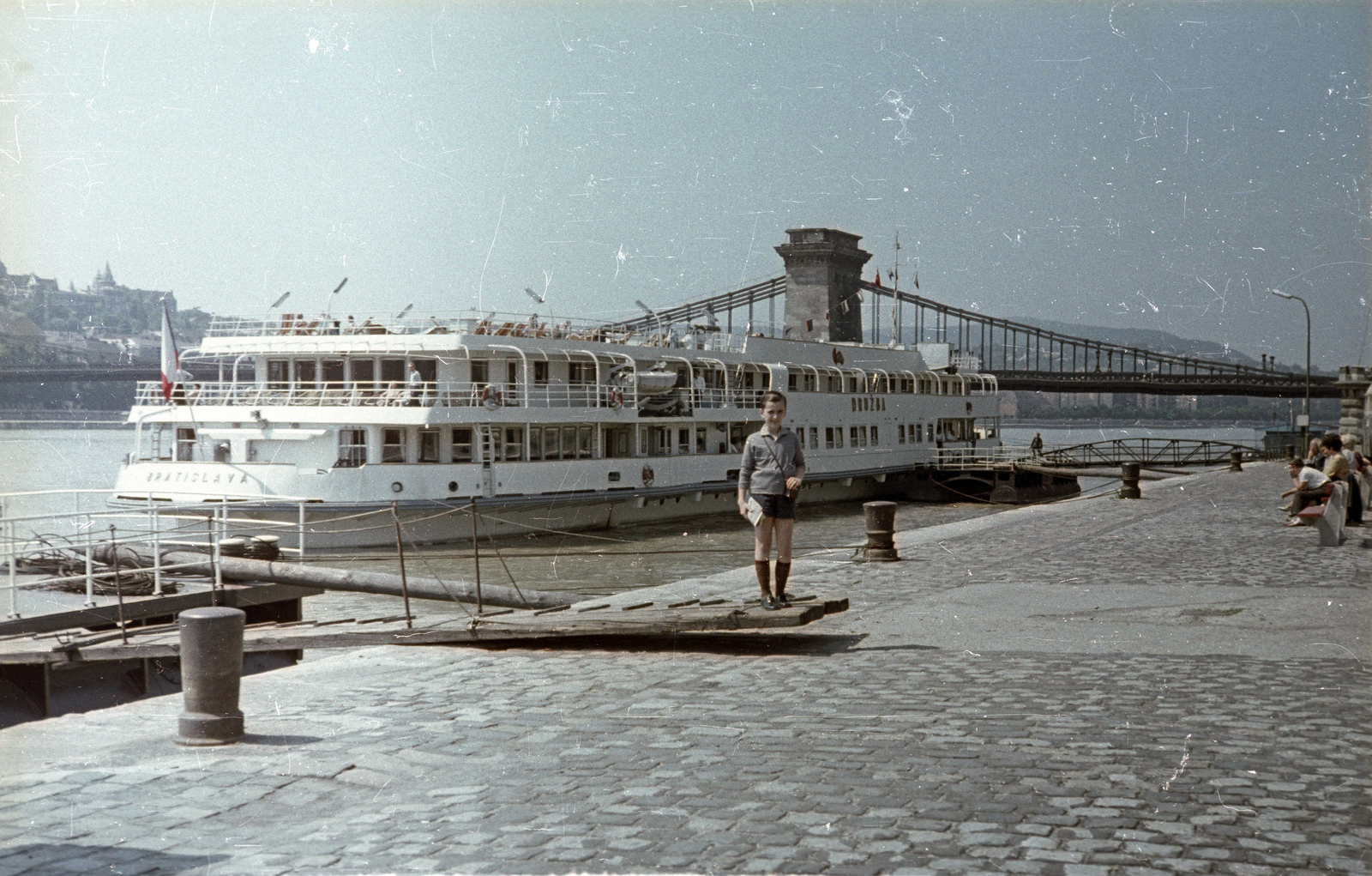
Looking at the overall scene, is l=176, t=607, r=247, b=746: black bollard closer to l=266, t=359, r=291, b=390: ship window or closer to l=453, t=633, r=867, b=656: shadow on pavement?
l=453, t=633, r=867, b=656: shadow on pavement

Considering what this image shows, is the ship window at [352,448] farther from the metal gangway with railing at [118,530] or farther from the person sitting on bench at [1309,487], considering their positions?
the person sitting on bench at [1309,487]

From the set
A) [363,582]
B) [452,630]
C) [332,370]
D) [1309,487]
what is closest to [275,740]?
[452,630]

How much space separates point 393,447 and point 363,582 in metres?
13.5

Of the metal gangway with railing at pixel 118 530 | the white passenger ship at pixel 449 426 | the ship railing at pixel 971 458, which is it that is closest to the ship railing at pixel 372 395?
the white passenger ship at pixel 449 426

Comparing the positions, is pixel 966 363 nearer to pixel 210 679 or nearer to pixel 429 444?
pixel 429 444

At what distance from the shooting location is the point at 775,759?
19.6ft

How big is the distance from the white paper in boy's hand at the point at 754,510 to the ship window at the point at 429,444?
20.2m

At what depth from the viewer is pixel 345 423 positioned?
2731 cm

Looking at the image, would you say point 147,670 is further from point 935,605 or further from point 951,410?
point 951,410

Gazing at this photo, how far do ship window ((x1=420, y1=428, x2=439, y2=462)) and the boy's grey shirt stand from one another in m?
20.3

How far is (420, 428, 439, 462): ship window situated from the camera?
29.1 m

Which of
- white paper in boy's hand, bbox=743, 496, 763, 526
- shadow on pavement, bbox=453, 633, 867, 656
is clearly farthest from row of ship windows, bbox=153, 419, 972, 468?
white paper in boy's hand, bbox=743, 496, 763, 526

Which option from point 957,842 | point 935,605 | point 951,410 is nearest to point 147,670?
point 935,605

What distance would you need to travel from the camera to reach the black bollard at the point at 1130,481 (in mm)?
27108
